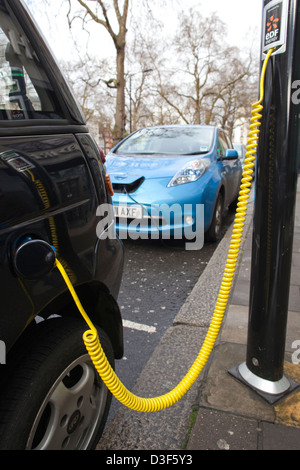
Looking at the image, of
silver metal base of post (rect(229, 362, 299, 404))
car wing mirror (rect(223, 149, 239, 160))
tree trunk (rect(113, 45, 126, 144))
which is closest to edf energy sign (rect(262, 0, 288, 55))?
silver metal base of post (rect(229, 362, 299, 404))

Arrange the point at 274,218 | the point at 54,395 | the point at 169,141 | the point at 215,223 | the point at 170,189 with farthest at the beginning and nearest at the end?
the point at 169,141 → the point at 215,223 → the point at 170,189 → the point at 274,218 → the point at 54,395

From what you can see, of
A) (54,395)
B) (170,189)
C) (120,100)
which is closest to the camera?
(54,395)

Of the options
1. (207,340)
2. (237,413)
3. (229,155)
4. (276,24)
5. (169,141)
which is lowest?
(237,413)

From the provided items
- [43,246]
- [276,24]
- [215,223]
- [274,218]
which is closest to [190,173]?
[215,223]

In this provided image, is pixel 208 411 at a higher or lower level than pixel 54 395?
lower

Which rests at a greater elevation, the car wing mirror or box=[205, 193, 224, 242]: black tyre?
the car wing mirror

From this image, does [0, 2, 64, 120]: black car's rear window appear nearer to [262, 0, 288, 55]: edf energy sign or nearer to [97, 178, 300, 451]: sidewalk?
[262, 0, 288, 55]: edf energy sign

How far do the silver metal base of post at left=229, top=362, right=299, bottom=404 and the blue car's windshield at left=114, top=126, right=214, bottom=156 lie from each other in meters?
3.48

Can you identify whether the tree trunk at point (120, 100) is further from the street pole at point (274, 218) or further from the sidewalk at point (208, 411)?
the street pole at point (274, 218)

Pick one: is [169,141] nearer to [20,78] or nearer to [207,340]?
[207,340]

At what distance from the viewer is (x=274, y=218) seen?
5.24 feet

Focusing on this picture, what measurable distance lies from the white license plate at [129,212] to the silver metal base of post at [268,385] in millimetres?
2505

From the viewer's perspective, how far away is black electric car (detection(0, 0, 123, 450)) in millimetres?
1044

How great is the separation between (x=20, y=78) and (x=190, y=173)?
321 centimetres
